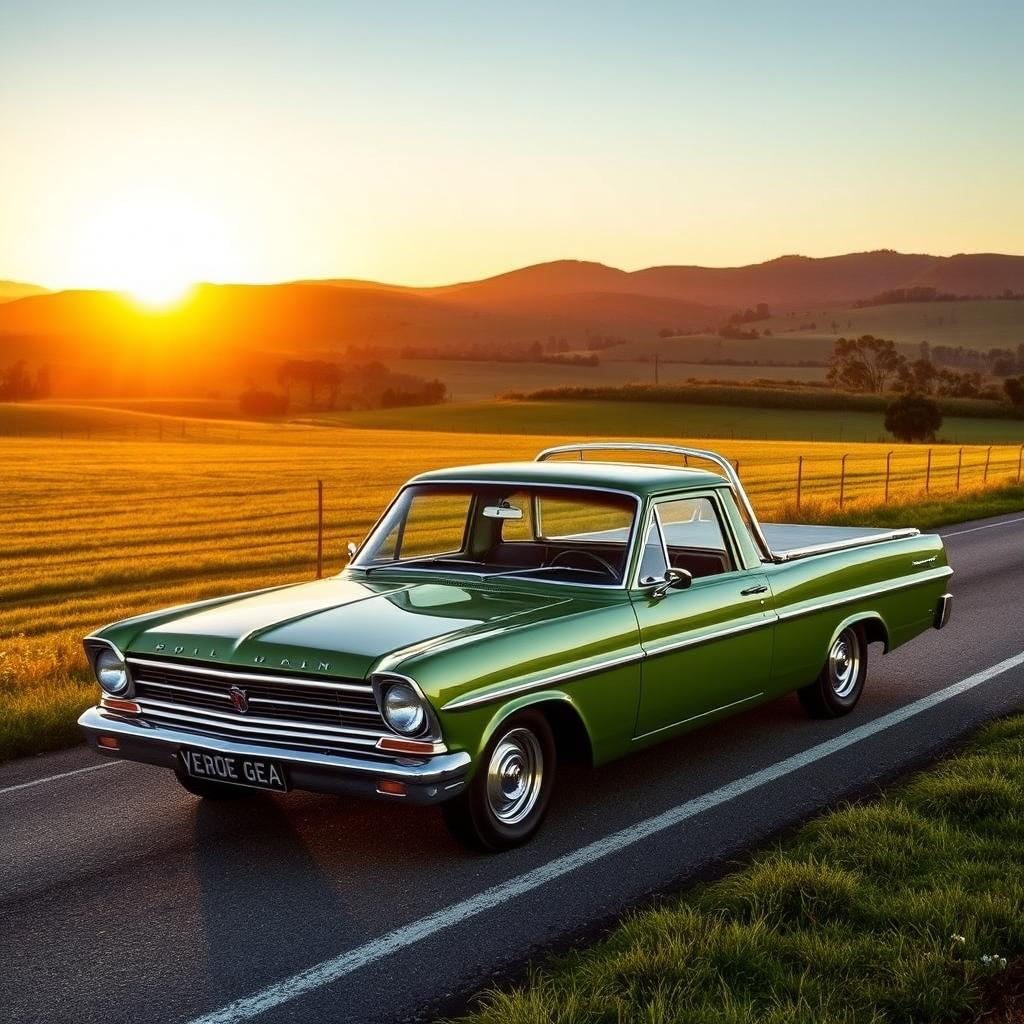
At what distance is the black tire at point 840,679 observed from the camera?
8.24 meters

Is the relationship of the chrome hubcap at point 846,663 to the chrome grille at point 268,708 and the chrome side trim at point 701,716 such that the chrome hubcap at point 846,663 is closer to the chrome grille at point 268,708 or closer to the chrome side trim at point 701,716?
the chrome side trim at point 701,716

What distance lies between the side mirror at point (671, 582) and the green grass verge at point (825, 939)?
141 cm

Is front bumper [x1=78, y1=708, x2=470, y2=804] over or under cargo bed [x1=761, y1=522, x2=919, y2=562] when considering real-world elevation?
under

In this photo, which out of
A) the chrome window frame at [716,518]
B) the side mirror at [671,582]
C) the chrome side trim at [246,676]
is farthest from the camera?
the chrome window frame at [716,518]

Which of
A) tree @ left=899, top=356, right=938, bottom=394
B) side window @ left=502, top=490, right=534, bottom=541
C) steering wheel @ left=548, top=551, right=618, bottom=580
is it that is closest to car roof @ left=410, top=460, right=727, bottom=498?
side window @ left=502, top=490, right=534, bottom=541

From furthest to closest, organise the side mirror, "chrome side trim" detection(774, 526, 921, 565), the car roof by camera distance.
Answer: "chrome side trim" detection(774, 526, 921, 565) < the car roof < the side mirror

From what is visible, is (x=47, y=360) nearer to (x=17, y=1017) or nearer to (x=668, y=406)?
(x=668, y=406)

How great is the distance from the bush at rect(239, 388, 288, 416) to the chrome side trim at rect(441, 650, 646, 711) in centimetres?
11162

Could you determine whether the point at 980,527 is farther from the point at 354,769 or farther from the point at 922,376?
the point at 922,376

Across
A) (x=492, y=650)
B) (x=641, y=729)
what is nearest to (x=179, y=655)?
(x=492, y=650)

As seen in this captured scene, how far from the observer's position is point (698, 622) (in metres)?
6.93

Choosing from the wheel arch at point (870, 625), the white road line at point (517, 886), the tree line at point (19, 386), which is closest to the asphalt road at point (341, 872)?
the white road line at point (517, 886)

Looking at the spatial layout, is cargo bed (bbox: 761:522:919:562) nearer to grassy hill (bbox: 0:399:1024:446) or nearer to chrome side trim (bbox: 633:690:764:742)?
chrome side trim (bbox: 633:690:764:742)

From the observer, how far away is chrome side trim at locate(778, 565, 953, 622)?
7773 mm
